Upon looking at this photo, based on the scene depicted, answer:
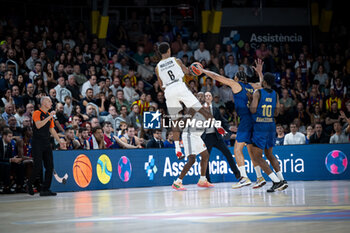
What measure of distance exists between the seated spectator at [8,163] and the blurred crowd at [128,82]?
34 millimetres

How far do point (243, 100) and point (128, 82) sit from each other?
332 inches

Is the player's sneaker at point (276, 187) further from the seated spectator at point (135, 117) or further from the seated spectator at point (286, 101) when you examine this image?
the seated spectator at point (286, 101)

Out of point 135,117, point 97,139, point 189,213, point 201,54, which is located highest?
point 201,54

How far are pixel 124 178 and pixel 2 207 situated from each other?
16.9 feet

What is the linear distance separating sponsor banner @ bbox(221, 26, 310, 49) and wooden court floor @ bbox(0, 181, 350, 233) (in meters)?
15.7

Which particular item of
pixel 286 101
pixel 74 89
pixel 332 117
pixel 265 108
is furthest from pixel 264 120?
pixel 286 101

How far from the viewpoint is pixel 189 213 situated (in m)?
7.85

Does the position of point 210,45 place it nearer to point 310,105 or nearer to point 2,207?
point 310,105

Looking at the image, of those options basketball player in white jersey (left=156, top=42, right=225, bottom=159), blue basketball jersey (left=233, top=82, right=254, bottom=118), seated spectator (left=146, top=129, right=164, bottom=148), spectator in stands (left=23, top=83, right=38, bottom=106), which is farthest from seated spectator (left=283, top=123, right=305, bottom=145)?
spectator in stands (left=23, top=83, right=38, bottom=106)

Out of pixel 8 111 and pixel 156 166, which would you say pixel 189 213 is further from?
pixel 8 111

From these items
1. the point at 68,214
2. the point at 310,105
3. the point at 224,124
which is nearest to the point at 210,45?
the point at 310,105

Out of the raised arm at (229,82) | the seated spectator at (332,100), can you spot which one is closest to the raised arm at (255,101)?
the raised arm at (229,82)

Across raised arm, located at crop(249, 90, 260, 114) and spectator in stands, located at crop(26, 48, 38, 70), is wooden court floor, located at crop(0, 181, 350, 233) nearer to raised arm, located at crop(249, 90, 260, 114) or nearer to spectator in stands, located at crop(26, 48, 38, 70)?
raised arm, located at crop(249, 90, 260, 114)

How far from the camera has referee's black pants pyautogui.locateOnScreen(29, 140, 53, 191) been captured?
474 inches
